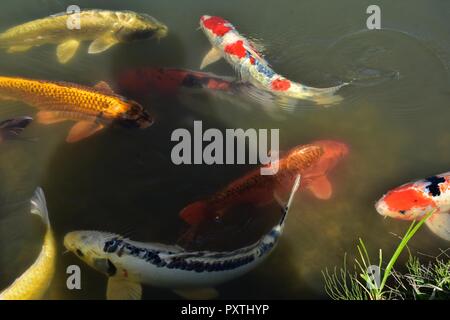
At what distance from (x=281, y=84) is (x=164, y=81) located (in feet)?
4.09

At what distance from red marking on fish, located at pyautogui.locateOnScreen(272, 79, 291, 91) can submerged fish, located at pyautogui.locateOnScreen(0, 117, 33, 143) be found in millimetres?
2545

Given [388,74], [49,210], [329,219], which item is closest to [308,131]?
[329,219]

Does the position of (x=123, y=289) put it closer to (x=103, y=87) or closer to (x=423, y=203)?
(x=103, y=87)

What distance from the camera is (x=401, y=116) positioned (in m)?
5.04

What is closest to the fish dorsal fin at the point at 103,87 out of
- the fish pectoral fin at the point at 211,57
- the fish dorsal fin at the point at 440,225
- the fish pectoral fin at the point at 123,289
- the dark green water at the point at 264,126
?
the dark green water at the point at 264,126

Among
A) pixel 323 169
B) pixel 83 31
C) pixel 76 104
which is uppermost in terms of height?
pixel 83 31

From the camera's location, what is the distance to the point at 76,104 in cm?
456

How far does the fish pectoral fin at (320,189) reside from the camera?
14.5 feet

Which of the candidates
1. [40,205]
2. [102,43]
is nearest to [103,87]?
[102,43]

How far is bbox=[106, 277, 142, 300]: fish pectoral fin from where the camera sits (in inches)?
145

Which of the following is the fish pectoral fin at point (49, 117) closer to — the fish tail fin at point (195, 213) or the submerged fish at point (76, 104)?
the submerged fish at point (76, 104)

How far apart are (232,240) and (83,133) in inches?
71.2

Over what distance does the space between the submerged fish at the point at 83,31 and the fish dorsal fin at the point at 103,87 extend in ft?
2.11

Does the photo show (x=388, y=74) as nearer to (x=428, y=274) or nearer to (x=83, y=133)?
(x=428, y=274)
